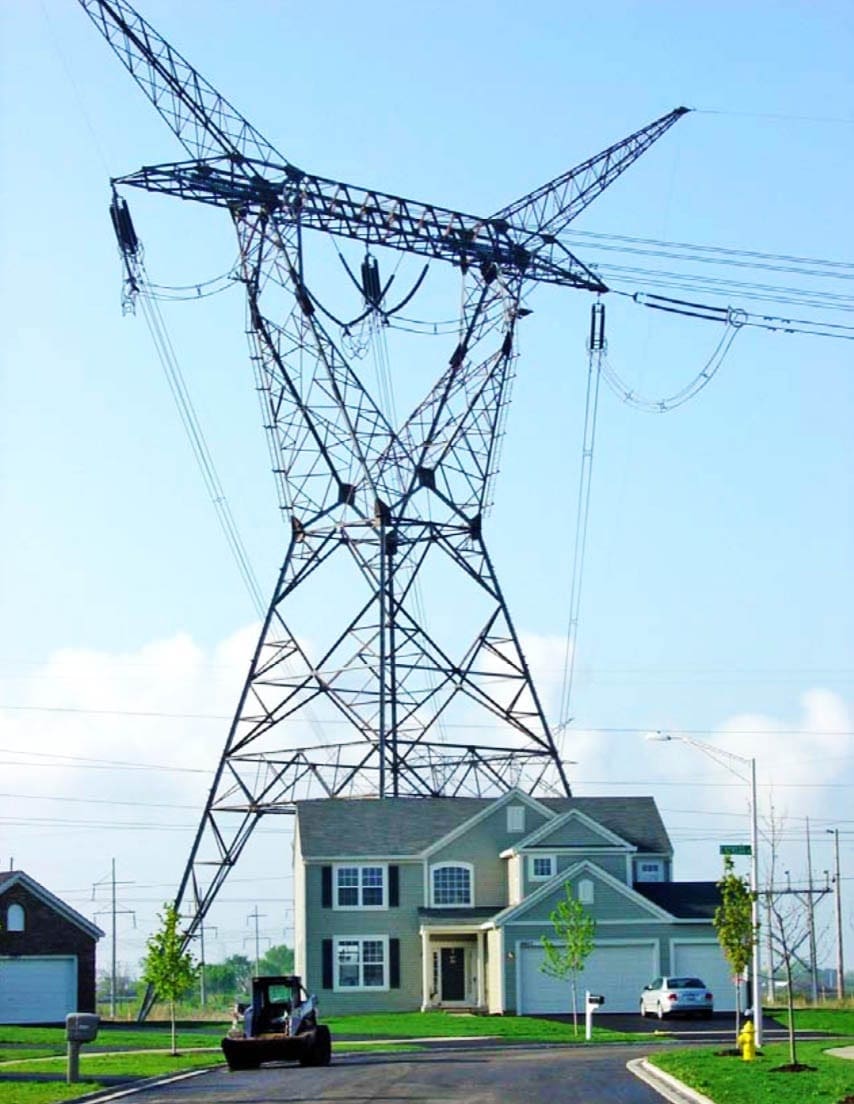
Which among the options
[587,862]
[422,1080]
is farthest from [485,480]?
[422,1080]

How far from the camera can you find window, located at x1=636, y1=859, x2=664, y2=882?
71.4m

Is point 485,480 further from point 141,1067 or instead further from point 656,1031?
point 141,1067

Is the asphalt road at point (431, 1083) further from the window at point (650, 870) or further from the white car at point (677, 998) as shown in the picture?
the window at point (650, 870)

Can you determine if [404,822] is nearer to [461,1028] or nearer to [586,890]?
[586,890]

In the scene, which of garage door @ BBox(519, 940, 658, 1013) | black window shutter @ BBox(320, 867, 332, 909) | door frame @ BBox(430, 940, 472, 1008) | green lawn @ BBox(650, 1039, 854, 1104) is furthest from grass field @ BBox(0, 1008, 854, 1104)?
black window shutter @ BBox(320, 867, 332, 909)

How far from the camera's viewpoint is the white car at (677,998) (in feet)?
201

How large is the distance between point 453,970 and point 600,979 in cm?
595

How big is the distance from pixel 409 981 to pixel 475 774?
779 centimetres

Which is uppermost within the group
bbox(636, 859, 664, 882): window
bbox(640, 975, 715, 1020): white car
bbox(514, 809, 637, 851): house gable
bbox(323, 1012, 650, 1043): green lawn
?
bbox(514, 809, 637, 851): house gable

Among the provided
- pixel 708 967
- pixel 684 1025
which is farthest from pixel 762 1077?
pixel 708 967

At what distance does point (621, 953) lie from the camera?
66125 millimetres

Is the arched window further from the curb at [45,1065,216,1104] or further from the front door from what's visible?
the curb at [45,1065,216,1104]

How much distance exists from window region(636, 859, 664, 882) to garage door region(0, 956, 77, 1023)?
2082 cm

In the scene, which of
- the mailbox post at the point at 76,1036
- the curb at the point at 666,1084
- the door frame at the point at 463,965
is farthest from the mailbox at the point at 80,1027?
the door frame at the point at 463,965
